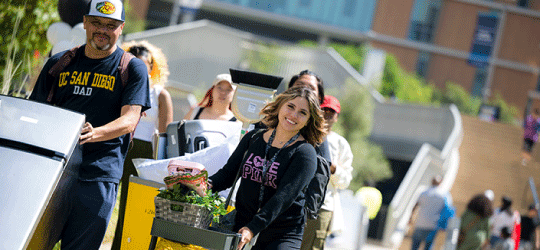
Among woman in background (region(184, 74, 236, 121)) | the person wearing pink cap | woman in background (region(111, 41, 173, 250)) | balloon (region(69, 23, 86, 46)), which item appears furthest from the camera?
balloon (region(69, 23, 86, 46))

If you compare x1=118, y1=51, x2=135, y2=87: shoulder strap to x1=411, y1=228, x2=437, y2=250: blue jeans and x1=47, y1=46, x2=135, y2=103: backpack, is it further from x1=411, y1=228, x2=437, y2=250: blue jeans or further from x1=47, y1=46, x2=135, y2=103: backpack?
x1=411, y1=228, x2=437, y2=250: blue jeans

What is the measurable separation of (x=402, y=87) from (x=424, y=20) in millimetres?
11550

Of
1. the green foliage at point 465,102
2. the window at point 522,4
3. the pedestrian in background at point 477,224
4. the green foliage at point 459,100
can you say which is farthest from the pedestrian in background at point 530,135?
the window at point 522,4

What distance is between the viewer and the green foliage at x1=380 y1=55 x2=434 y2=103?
39094 mm

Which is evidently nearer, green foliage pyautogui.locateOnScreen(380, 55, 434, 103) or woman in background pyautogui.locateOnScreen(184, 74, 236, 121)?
woman in background pyautogui.locateOnScreen(184, 74, 236, 121)

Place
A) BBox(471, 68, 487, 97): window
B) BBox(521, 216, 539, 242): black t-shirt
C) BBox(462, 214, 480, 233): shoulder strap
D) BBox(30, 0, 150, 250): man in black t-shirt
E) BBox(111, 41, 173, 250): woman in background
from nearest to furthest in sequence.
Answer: BBox(30, 0, 150, 250): man in black t-shirt, BBox(111, 41, 173, 250): woman in background, BBox(462, 214, 480, 233): shoulder strap, BBox(521, 216, 539, 242): black t-shirt, BBox(471, 68, 487, 97): window

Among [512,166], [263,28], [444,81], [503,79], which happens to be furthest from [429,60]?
[512,166]

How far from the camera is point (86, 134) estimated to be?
10.9 ft

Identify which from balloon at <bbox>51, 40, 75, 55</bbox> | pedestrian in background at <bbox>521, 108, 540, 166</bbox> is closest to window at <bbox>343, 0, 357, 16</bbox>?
pedestrian in background at <bbox>521, 108, 540, 166</bbox>

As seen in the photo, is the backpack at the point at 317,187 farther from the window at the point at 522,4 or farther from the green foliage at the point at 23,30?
the window at the point at 522,4

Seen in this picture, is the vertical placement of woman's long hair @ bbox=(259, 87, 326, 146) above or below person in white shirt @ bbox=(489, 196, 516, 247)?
above

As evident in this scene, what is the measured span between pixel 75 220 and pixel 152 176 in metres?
0.91

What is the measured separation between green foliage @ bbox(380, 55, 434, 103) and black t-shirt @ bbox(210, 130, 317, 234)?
35.3 metres

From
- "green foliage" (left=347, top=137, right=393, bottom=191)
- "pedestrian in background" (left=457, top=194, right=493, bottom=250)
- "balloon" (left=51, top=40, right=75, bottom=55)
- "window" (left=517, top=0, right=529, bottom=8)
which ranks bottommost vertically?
"green foliage" (left=347, top=137, right=393, bottom=191)
